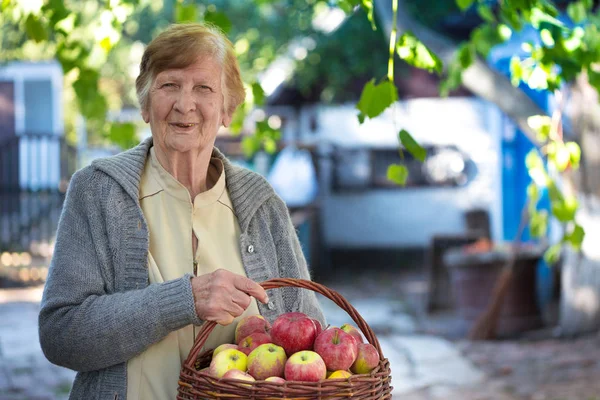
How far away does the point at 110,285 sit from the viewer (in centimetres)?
212

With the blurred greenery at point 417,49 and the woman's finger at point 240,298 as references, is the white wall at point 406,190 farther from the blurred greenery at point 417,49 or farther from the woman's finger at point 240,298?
the woman's finger at point 240,298

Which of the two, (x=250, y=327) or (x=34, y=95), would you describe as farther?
(x=34, y=95)

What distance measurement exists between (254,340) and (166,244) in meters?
0.41

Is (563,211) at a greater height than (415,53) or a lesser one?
lesser

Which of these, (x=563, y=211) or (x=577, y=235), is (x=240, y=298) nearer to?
(x=577, y=235)

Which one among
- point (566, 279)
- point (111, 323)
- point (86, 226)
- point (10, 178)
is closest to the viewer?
point (111, 323)

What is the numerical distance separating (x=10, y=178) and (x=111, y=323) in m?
12.6

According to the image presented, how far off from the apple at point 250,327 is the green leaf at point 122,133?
210cm

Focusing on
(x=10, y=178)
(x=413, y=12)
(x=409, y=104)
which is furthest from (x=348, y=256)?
(x=10, y=178)

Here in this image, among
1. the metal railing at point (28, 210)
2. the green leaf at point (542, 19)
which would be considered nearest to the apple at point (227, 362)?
the green leaf at point (542, 19)

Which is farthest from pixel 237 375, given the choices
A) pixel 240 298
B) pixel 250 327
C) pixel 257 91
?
pixel 257 91

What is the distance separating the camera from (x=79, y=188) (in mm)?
2168

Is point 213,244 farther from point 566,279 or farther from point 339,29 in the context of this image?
point 339,29

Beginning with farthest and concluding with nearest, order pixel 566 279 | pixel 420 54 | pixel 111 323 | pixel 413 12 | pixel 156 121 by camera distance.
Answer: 1. pixel 413 12
2. pixel 566 279
3. pixel 420 54
4. pixel 156 121
5. pixel 111 323
